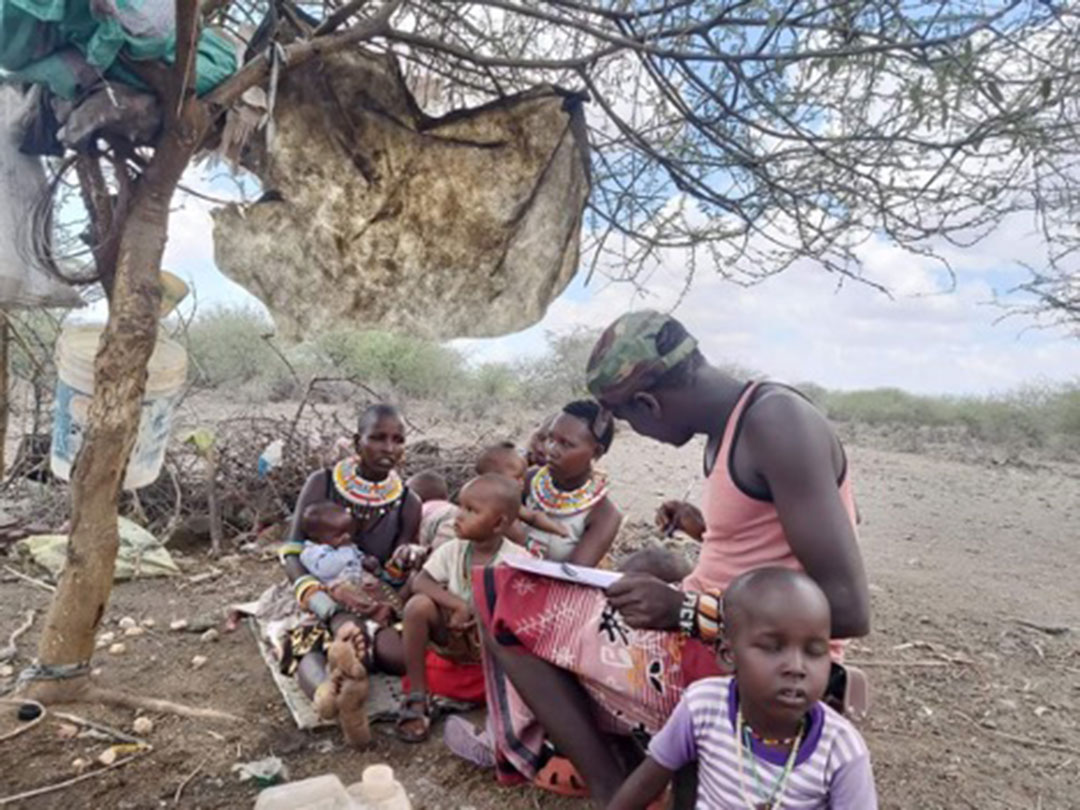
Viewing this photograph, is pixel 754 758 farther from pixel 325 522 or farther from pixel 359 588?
pixel 325 522

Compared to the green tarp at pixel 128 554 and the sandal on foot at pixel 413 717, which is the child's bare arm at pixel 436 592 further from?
the green tarp at pixel 128 554

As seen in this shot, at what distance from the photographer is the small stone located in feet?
8.09

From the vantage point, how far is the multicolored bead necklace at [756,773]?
160 cm

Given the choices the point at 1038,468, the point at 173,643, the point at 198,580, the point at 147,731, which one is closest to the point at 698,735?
the point at 147,731

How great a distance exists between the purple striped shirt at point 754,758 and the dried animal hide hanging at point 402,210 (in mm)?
2146

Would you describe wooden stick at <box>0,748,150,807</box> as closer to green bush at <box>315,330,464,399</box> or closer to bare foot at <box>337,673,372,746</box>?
bare foot at <box>337,673,372,746</box>

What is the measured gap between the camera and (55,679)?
2557 millimetres

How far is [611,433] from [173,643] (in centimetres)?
217

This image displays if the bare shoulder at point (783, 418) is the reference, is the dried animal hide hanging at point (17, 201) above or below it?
above

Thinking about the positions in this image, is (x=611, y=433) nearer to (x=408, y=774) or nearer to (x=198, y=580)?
(x=408, y=774)

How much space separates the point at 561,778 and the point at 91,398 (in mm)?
1969

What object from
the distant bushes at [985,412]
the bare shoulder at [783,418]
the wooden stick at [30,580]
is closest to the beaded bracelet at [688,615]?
the bare shoulder at [783,418]

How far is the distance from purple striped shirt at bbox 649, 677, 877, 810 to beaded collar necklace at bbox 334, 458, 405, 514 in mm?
1777

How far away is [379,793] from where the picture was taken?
175 centimetres
